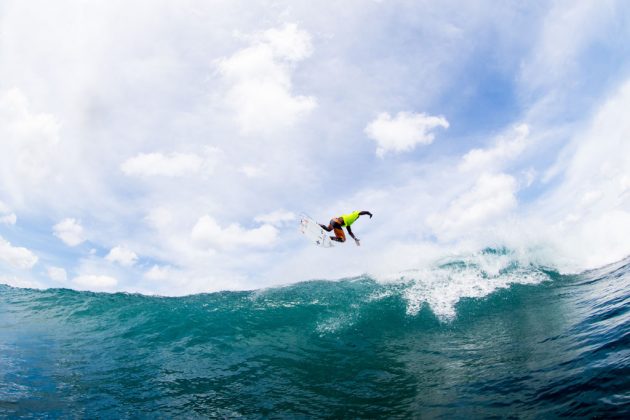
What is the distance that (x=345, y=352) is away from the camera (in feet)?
35.9

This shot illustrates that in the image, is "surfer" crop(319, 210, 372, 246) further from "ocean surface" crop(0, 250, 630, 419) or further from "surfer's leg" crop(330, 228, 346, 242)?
"ocean surface" crop(0, 250, 630, 419)

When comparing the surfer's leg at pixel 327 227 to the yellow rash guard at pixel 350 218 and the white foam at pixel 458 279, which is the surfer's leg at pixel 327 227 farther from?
the white foam at pixel 458 279

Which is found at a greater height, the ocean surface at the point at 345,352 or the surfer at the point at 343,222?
the surfer at the point at 343,222

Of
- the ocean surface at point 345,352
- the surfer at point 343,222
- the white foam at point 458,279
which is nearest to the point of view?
the ocean surface at point 345,352

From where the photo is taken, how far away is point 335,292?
19.1 m

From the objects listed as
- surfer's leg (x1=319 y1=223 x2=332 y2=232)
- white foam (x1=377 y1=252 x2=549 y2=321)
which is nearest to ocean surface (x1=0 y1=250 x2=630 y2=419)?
white foam (x1=377 y1=252 x2=549 y2=321)

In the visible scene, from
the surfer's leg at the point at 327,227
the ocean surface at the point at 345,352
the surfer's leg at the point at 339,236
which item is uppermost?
the surfer's leg at the point at 327,227

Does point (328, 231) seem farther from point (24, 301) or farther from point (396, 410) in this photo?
point (24, 301)

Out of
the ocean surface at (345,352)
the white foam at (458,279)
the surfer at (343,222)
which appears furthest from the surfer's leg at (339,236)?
the white foam at (458,279)

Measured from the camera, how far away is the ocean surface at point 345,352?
21.9 feet

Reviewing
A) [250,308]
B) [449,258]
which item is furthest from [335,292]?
[449,258]

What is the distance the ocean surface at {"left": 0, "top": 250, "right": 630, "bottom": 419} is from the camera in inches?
263

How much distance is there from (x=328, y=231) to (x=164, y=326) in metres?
8.76

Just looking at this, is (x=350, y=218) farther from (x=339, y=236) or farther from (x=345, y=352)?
(x=345, y=352)
